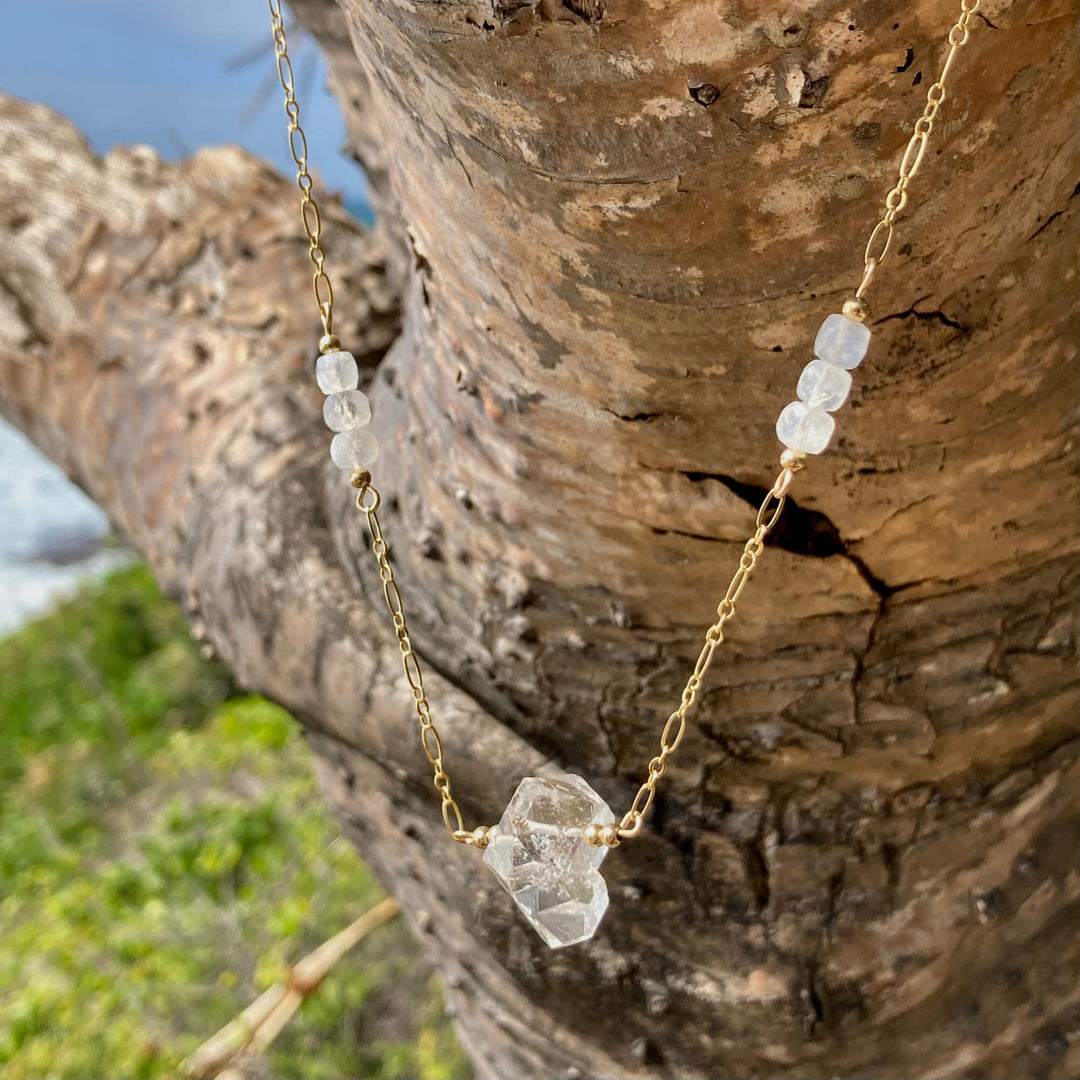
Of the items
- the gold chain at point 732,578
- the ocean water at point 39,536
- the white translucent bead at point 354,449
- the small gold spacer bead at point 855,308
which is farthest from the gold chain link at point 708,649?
the ocean water at point 39,536

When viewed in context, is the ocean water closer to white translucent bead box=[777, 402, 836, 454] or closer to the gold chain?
the gold chain

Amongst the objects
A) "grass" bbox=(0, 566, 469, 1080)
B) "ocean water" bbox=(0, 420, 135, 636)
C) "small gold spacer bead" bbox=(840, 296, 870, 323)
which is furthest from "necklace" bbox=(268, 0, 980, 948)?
"ocean water" bbox=(0, 420, 135, 636)

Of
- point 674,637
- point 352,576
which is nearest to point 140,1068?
point 352,576

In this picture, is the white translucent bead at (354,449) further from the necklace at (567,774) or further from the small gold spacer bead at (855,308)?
the small gold spacer bead at (855,308)

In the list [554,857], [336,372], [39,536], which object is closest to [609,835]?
[554,857]

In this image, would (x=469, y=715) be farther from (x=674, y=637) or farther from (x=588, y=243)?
(x=588, y=243)

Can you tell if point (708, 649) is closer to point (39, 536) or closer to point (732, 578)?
point (732, 578)
